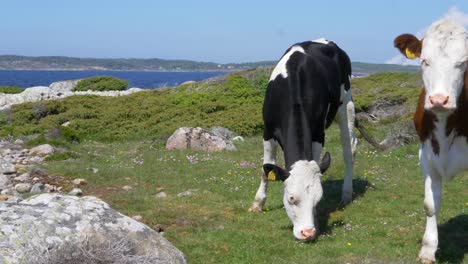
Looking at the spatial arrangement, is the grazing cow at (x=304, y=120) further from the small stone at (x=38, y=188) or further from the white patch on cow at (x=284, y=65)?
the small stone at (x=38, y=188)

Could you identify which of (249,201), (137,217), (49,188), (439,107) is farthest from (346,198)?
(49,188)

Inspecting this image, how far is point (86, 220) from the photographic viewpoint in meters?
7.41

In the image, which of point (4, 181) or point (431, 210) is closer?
point (431, 210)

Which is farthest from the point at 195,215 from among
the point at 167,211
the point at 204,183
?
the point at 204,183

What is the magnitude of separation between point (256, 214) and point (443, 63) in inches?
218

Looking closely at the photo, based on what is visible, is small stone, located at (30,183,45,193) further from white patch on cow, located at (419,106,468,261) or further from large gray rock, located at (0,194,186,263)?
white patch on cow, located at (419,106,468,261)

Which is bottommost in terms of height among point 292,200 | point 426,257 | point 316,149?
point 426,257

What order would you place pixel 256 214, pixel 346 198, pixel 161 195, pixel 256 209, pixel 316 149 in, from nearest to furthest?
pixel 316 149, pixel 256 214, pixel 256 209, pixel 346 198, pixel 161 195

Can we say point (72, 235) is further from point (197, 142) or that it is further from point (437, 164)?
point (197, 142)

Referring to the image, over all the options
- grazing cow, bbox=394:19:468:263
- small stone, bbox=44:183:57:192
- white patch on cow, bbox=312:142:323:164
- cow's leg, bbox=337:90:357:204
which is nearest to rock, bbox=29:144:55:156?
small stone, bbox=44:183:57:192

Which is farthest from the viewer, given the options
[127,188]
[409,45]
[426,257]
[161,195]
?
[127,188]

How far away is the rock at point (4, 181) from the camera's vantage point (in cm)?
1385

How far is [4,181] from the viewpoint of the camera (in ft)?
46.3

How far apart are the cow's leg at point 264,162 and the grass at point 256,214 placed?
8.5 inches
